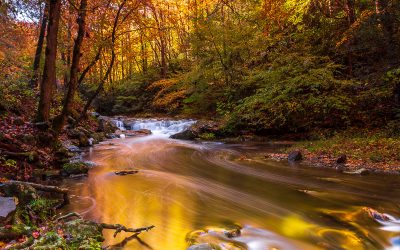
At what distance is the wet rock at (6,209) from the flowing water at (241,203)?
128 cm

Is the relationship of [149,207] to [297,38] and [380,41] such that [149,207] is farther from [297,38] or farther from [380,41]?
[297,38]

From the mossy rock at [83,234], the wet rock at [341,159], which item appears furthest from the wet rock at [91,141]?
the mossy rock at [83,234]

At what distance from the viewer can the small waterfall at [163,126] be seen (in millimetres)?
19666

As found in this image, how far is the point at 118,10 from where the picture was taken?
12008 mm

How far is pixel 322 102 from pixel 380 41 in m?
2.75

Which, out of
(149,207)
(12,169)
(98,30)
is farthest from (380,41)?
(12,169)

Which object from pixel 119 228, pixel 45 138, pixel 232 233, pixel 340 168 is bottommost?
pixel 232 233

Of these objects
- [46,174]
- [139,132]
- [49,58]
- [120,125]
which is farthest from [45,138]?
[120,125]

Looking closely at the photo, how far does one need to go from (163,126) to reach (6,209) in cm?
1680

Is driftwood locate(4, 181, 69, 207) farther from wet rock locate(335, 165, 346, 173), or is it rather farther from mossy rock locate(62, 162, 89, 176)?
wet rock locate(335, 165, 346, 173)

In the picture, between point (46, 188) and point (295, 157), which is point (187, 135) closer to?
point (295, 157)

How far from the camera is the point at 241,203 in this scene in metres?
6.27

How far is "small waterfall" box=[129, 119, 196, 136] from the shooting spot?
19.7 meters

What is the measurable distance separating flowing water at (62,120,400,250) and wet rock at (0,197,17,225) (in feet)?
4.19
